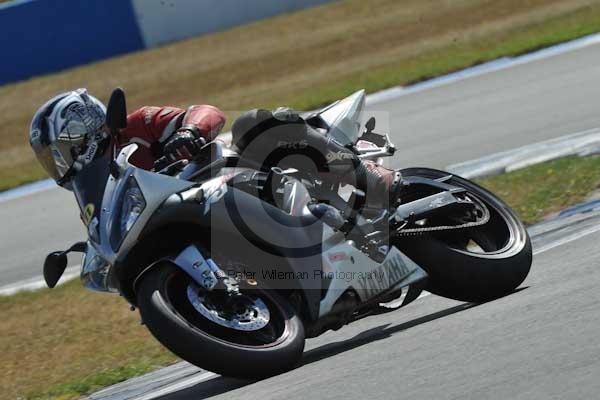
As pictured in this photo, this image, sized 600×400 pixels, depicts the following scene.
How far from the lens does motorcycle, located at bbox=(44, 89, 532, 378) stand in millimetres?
4234

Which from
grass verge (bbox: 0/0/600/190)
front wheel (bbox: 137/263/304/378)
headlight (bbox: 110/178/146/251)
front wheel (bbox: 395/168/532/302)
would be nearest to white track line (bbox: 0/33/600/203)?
grass verge (bbox: 0/0/600/190)

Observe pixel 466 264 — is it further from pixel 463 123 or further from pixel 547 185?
pixel 463 123

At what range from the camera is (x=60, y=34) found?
2078 centimetres

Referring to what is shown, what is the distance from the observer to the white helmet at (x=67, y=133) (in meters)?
4.56

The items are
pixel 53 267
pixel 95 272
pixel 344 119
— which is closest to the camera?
pixel 95 272

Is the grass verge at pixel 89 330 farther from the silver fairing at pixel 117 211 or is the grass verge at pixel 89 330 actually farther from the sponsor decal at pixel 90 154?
the sponsor decal at pixel 90 154

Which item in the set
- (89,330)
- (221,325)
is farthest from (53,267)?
(89,330)

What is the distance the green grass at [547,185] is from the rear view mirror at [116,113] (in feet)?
11.6

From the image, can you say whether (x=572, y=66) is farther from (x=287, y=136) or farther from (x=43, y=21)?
(x=43, y=21)

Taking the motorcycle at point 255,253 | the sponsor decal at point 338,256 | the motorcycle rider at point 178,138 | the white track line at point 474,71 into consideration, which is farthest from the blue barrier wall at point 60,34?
the sponsor decal at point 338,256

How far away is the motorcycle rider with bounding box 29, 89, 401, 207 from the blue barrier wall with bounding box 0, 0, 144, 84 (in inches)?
632

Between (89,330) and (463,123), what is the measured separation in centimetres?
488

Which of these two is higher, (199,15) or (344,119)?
(344,119)

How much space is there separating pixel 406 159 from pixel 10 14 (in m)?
12.6
